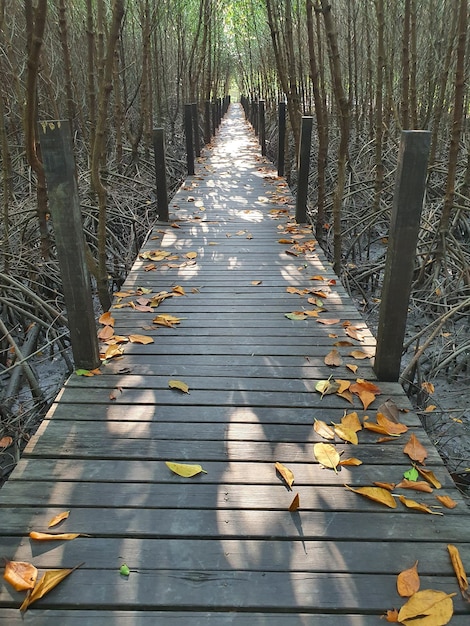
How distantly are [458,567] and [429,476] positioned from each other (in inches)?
14.7

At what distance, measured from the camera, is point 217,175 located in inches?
321

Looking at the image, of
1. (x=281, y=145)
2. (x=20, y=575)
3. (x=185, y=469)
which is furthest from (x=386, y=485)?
(x=281, y=145)

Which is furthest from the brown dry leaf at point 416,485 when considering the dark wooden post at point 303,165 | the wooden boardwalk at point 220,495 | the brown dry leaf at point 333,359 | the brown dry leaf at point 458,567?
the dark wooden post at point 303,165

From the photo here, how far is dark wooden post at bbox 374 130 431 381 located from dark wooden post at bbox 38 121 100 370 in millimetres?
1314

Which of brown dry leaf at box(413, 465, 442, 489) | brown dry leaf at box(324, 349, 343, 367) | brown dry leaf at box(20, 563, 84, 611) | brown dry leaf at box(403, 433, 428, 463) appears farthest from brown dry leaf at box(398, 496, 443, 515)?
brown dry leaf at box(20, 563, 84, 611)

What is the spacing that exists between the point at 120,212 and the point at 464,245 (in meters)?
3.58

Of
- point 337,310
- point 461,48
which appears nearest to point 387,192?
point 461,48

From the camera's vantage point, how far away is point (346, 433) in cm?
204

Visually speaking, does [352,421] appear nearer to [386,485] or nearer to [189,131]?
[386,485]

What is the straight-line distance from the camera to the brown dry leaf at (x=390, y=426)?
205 centimetres

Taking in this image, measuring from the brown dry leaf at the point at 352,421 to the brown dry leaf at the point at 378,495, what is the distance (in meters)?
0.33

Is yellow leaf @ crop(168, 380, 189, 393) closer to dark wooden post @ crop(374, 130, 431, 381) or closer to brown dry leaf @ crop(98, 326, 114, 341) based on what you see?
brown dry leaf @ crop(98, 326, 114, 341)

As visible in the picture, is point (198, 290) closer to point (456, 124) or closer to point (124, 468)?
point (124, 468)

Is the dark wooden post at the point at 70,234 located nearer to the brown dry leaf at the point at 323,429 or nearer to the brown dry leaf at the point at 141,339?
the brown dry leaf at the point at 141,339
